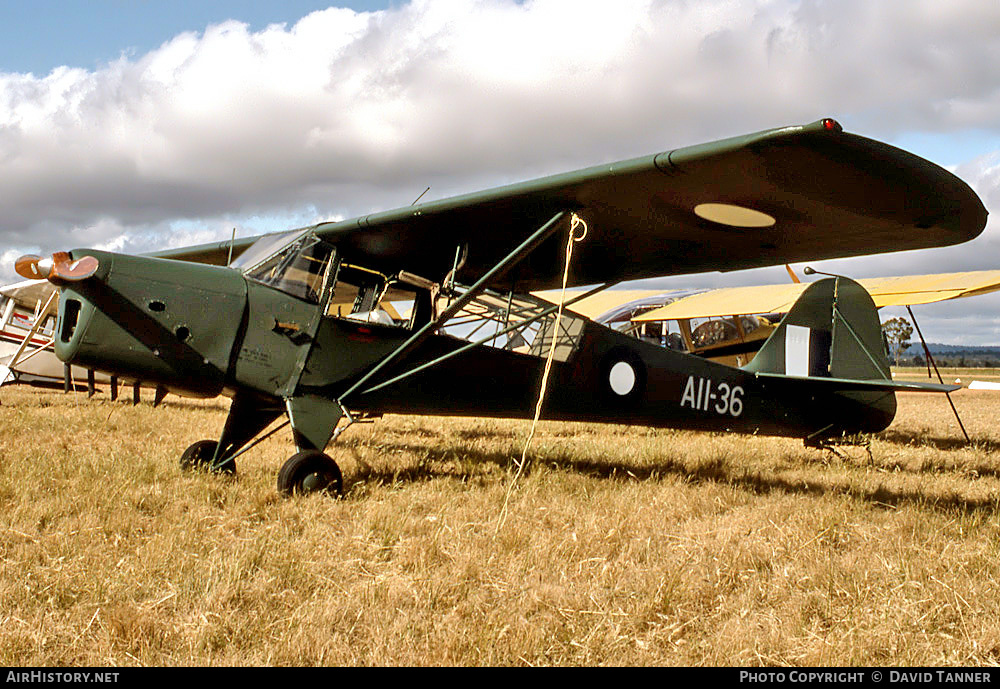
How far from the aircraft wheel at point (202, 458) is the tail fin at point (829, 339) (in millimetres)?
5270

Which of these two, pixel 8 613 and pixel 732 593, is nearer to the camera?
pixel 8 613

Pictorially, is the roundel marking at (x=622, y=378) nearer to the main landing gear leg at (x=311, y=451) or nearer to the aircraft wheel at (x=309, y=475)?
the main landing gear leg at (x=311, y=451)

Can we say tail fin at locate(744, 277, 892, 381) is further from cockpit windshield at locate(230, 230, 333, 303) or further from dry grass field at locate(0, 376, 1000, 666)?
cockpit windshield at locate(230, 230, 333, 303)

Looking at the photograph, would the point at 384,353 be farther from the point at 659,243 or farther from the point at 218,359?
the point at 659,243

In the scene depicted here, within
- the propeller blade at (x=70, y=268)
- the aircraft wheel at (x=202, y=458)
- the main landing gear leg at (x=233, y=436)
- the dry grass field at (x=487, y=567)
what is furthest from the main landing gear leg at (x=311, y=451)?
the propeller blade at (x=70, y=268)

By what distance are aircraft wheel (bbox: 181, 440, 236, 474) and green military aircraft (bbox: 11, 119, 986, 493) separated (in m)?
0.02

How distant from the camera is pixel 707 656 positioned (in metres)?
2.46

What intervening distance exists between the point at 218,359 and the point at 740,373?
5076 mm

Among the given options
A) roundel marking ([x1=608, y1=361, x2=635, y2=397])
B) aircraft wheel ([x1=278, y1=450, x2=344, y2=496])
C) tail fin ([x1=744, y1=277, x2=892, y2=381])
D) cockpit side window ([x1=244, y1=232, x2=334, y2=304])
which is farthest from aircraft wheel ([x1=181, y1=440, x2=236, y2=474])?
tail fin ([x1=744, y1=277, x2=892, y2=381])

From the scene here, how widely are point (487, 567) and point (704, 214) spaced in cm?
295

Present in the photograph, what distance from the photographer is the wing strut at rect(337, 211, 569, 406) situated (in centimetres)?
480

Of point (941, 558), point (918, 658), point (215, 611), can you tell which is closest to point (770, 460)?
point (941, 558)

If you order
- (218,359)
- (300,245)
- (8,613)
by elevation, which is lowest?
(8,613)

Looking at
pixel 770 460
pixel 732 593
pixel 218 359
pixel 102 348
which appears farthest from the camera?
pixel 770 460
